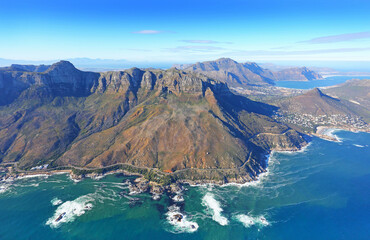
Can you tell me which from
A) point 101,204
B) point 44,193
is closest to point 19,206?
point 44,193

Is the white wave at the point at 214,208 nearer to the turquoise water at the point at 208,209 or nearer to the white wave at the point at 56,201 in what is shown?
the turquoise water at the point at 208,209

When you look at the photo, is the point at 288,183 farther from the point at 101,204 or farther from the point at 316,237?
the point at 101,204

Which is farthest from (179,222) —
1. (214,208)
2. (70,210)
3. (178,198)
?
(70,210)

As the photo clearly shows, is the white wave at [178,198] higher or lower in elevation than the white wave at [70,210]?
higher

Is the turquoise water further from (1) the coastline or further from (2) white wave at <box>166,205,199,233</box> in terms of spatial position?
(1) the coastline

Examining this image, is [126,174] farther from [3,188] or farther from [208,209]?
[3,188]

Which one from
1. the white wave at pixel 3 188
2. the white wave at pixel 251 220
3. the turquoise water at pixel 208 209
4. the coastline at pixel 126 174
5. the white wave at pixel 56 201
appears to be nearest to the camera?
the turquoise water at pixel 208 209

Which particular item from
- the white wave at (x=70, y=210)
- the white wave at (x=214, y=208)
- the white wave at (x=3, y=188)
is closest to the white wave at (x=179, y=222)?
the white wave at (x=214, y=208)

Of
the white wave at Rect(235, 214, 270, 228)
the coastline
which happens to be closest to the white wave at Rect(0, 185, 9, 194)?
the coastline
